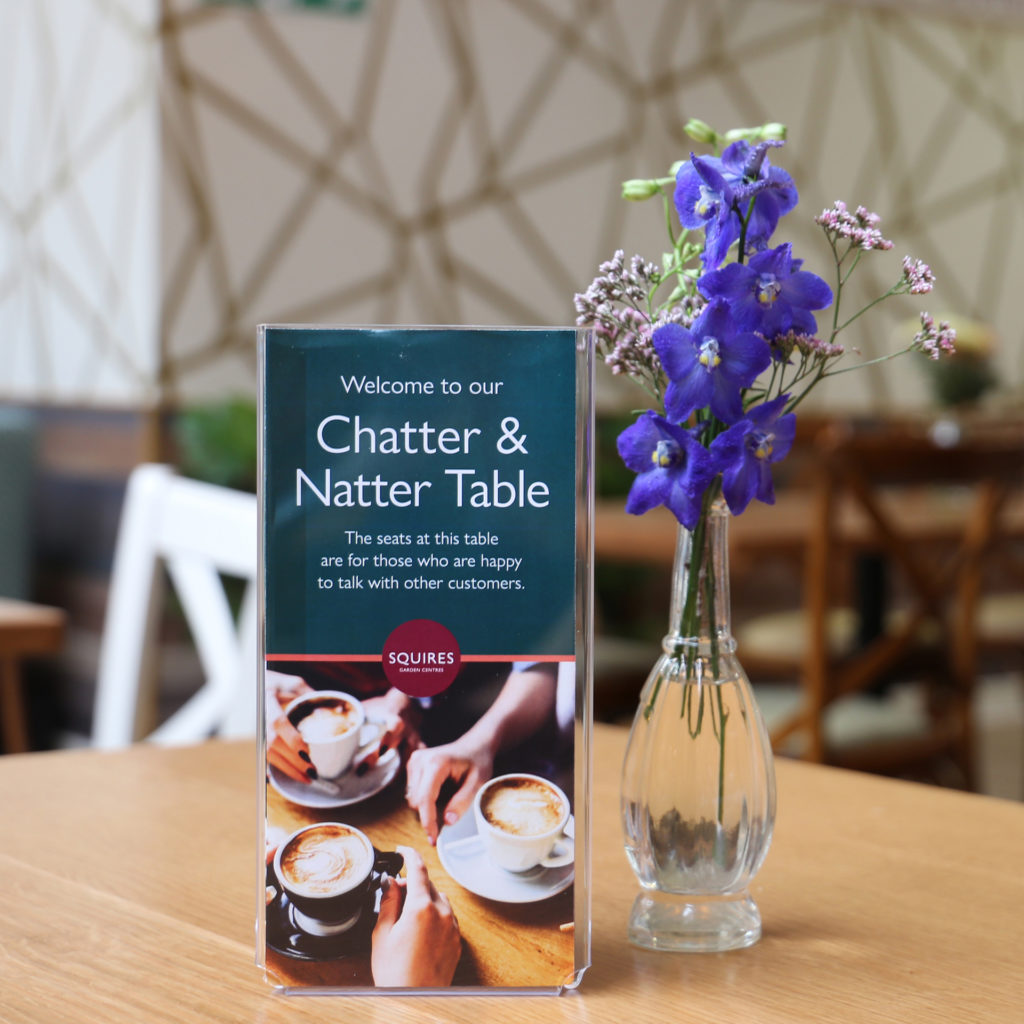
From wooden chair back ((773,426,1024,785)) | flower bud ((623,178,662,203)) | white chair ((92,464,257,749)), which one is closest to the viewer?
flower bud ((623,178,662,203))

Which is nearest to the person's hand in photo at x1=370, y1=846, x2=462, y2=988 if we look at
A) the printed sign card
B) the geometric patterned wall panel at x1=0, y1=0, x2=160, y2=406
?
the printed sign card

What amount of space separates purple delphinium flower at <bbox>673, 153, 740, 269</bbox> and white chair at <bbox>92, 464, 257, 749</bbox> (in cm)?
72

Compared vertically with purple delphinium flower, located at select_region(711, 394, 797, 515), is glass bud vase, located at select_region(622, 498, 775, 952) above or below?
below

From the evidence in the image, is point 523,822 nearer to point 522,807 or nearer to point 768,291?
point 522,807

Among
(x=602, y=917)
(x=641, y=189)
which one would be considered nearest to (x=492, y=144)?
(x=641, y=189)

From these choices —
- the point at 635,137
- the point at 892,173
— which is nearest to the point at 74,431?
the point at 635,137

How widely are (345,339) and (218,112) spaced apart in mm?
3777

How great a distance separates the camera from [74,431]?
4258mm

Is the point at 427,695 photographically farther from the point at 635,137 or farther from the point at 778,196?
the point at 635,137

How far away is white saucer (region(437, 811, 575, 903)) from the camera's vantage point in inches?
21.1

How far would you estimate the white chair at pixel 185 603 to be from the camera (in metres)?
1.25

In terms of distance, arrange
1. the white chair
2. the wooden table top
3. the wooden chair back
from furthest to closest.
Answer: the wooden chair back → the wooden table top → the white chair

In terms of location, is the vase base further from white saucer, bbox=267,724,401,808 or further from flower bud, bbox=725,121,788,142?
flower bud, bbox=725,121,788,142

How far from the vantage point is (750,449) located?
0.55 meters
